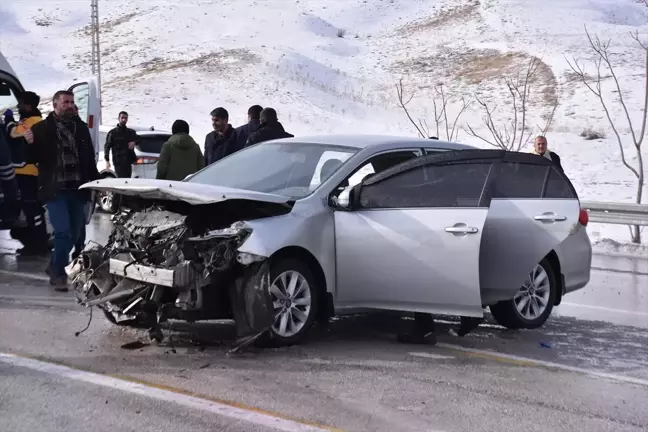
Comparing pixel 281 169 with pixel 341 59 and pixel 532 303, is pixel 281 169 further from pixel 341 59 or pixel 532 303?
pixel 341 59

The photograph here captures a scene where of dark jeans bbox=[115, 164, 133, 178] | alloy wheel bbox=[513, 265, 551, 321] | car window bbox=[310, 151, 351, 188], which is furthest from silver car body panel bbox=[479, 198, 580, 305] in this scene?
dark jeans bbox=[115, 164, 133, 178]

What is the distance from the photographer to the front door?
6652 mm

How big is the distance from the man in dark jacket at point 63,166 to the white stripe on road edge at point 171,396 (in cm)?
274

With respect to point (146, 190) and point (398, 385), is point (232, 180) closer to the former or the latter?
point (146, 190)

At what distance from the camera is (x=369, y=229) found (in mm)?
6715

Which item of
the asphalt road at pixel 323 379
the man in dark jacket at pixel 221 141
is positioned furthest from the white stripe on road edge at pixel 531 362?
the man in dark jacket at pixel 221 141

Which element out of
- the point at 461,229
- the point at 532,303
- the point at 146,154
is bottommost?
the point at 532,303

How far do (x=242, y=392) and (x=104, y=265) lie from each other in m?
1.89

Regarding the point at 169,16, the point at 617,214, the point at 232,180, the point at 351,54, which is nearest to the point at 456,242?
the point at 232,180

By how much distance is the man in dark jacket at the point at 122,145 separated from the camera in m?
16.4

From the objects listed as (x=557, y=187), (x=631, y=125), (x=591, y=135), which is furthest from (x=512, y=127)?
(x=557, y=187)

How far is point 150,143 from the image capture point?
17406 millimetres

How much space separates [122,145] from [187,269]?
1088 centimetres

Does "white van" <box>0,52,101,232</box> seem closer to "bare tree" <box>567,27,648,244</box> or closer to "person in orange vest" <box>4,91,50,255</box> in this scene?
"person in orange vest" <box>4,91,50,255</box>
